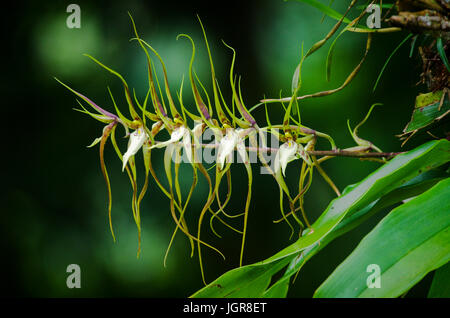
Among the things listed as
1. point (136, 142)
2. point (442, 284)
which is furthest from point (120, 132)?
point (442, 284)

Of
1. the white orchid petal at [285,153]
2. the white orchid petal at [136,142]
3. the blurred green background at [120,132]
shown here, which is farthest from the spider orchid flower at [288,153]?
the blurred green background at [120,132]

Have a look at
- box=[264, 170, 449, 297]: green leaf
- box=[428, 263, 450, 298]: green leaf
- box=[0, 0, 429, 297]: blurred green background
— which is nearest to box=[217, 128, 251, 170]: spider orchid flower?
box=[264, 170, 449, 297]: green leaf

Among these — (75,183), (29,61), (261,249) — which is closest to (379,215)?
(261,249)

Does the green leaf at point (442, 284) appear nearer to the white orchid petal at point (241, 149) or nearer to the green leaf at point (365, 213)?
the green leaf at point (365, 213)

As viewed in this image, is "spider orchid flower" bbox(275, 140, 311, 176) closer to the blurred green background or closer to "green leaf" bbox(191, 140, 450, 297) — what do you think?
"green leaf" bbox(191, 140, 450, 297)

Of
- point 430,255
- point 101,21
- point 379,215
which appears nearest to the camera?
point 430,255
